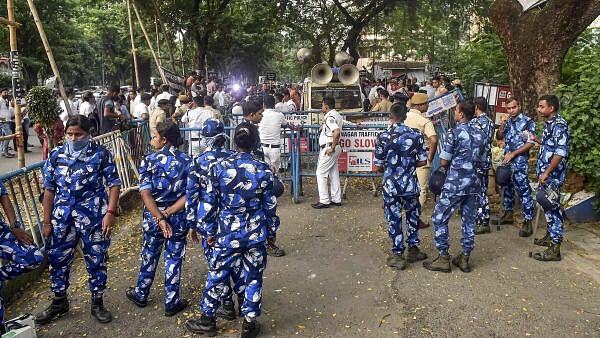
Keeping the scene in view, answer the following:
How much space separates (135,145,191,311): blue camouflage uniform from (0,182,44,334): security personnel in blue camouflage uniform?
2.96 feet

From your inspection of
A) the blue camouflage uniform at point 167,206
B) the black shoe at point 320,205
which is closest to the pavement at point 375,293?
the blue camouflage uniform at point 167,206

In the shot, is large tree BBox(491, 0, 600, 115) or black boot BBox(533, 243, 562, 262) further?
large tree BBox(491, 0, 600, 115)

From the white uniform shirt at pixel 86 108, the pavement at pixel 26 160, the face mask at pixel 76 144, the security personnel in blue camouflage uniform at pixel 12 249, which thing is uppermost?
the white uniform shirt at pixel 86 108

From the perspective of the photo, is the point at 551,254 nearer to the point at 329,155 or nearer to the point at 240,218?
the point at 329,155

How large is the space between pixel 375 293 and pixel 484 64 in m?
9.39

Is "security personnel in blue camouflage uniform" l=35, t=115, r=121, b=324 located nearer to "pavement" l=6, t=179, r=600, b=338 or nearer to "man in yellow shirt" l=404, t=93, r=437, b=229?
"pavement" l=6, t=179, r=600, b=338

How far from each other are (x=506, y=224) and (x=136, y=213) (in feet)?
17.6

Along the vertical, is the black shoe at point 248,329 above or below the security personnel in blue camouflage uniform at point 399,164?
below

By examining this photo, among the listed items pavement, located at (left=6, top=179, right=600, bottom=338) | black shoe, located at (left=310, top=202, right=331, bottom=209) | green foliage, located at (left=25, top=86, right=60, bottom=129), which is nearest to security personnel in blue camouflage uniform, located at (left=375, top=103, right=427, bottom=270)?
pavement, located at (left=6, top=179, right=600, bottom=338)

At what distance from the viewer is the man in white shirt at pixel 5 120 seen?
12565mm

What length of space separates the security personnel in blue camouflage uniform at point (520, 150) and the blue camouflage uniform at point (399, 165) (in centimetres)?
165

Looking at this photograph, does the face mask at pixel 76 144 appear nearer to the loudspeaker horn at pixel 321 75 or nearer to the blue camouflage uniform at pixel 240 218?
the blue camouflage uniform at pixel 240 218

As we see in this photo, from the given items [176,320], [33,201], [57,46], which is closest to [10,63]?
[33,201]

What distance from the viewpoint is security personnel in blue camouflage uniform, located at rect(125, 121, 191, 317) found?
4133 millimetres
